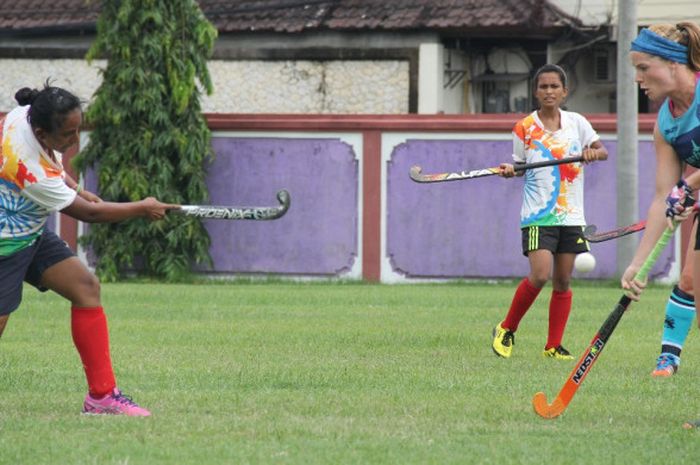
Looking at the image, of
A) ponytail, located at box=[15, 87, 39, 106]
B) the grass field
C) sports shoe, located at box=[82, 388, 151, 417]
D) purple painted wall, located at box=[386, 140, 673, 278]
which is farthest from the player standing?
purple painted wall, located at box=[386, 140, 673, 278]

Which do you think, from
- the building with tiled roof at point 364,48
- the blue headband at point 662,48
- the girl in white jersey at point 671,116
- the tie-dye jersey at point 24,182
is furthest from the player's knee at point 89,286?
the building with tiled roof at point 364,48

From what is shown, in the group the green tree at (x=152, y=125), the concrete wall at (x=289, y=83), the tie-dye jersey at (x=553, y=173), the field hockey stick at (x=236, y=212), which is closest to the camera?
the field hockey stick at (x=236, y=212)

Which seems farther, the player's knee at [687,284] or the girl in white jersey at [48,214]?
the player's knee at [687,284]

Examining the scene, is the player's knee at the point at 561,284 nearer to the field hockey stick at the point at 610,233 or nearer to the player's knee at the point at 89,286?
the field hockey stick at the point at 610,233

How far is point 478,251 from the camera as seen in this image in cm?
1977

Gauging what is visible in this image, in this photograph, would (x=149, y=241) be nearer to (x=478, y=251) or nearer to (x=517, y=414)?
(x=478, y=251)

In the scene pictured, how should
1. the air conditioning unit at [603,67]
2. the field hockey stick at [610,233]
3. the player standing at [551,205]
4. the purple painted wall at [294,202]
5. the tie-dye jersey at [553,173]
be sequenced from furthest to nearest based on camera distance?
the air conditioning unit at [603,67] < the purple painted wall at [294,202] < the tie-dye jersey at [553,173] < the player standing at [551,205] < the field hockey stick at [610,233]

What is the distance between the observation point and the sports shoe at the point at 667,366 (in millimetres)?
9195

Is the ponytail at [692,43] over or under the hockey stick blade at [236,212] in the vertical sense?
over

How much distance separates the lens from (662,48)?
7.00 m

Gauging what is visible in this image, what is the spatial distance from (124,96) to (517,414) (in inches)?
513

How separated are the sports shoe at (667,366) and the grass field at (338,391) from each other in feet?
0.29

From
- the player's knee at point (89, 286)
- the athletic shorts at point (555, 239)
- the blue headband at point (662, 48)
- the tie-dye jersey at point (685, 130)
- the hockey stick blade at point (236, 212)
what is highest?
the blue headband at point (662, 48)

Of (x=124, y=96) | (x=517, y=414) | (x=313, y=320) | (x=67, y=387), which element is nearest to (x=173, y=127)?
(x=124, y=96)
